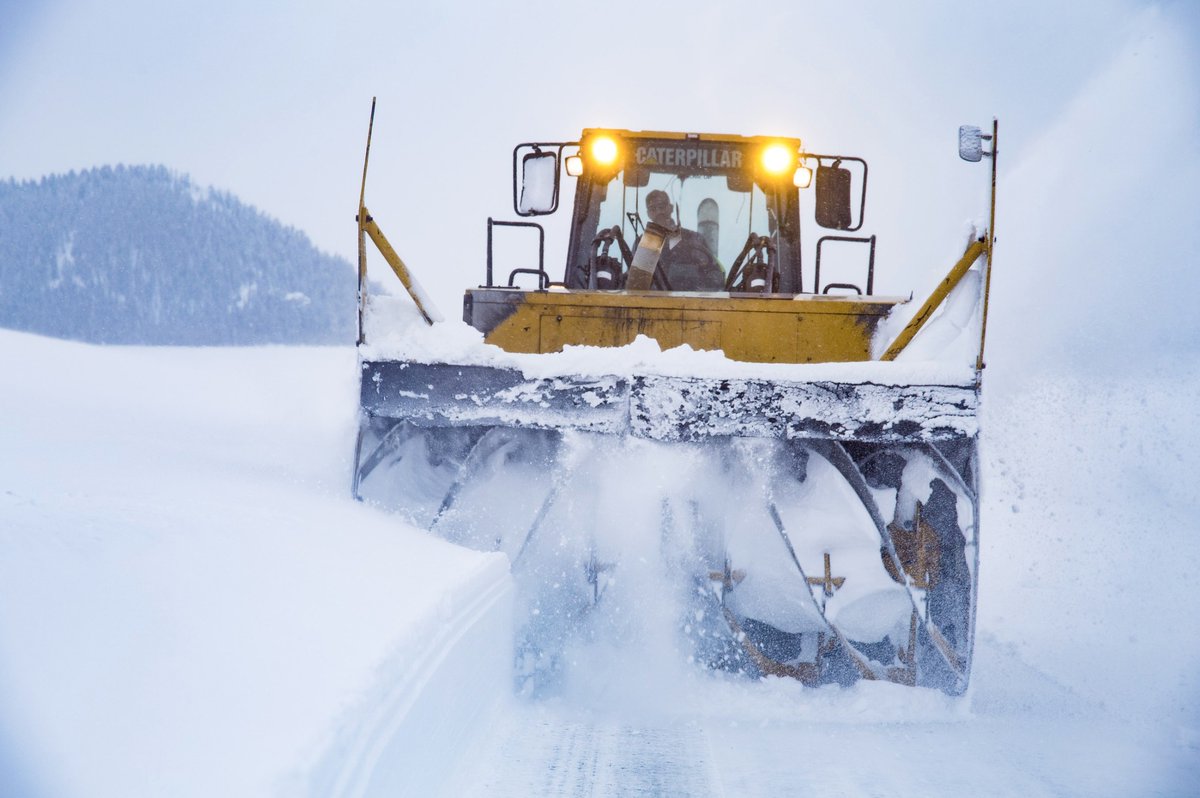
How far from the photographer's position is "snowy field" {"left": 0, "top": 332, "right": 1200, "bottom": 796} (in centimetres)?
130

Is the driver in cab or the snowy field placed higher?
the driver in cab

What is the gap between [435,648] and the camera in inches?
82.7

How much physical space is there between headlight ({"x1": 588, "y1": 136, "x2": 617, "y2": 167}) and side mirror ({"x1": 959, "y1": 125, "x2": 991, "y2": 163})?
2.26 meters

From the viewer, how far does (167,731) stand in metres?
1.22

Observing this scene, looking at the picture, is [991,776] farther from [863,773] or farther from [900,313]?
[900,313]

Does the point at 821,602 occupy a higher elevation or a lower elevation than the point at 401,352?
lower

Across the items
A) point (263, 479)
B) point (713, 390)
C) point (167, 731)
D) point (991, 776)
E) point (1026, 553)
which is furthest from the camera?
point (1026, 553)

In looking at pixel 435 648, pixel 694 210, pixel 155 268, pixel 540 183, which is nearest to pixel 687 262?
pixel 694 210

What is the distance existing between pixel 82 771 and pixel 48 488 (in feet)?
4.90

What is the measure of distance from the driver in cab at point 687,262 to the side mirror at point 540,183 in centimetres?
75

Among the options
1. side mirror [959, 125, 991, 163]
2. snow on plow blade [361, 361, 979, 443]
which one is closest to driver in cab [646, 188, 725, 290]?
snow on plow blade [361, 361, 979, 443]

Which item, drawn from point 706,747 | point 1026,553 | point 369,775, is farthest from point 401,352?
point 1026,553

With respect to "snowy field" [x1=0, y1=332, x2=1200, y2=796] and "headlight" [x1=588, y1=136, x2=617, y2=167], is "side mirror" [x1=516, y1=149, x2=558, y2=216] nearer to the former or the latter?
"headlight" [x1=588, y1=136, x2=617, y2=167]

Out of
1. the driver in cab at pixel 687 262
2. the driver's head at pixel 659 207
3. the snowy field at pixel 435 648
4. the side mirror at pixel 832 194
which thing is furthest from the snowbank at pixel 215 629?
the side mirror at pixel 832 194
